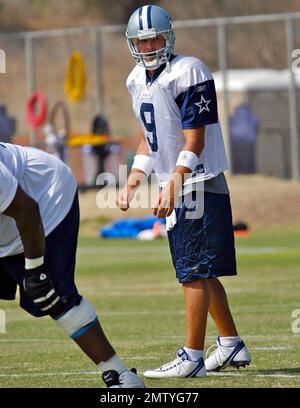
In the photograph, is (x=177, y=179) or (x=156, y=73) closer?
(x=177, y=179)

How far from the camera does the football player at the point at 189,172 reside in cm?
770

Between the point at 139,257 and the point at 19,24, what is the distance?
36.4m

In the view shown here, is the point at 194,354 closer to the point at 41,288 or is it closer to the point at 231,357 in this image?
the point at 231,357

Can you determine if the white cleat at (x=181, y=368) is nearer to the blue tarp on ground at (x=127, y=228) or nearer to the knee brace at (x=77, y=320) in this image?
the knee brace at (x=77, y=320)

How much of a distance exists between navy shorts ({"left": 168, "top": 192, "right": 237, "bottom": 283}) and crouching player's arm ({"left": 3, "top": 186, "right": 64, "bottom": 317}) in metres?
1.67

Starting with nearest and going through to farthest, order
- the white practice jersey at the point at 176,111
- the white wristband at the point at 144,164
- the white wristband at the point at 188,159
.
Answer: the white wristband at the point at 188,159
the white practice jersey at the point at 176,111
the white wristband at the point at 144,164

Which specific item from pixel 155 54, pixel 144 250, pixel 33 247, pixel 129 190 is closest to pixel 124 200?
pixel 129 190

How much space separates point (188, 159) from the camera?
7.59 meters

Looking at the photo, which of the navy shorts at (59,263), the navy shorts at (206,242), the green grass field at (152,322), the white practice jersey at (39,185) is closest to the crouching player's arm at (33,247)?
the navy shorts at (59,263)

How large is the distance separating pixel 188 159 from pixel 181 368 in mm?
1252

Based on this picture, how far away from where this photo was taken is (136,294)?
1366 cm

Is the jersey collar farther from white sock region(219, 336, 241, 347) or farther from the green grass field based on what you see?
the green grass field

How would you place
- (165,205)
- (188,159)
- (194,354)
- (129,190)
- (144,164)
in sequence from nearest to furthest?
(165,205), (188,159), (194,354), (129,190), (144,164)

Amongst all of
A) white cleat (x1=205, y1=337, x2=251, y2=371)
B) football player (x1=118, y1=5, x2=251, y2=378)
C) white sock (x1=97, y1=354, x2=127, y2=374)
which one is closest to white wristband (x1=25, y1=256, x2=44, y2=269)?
white sock (x1=97, y1=354, x2=127, y2=374)
